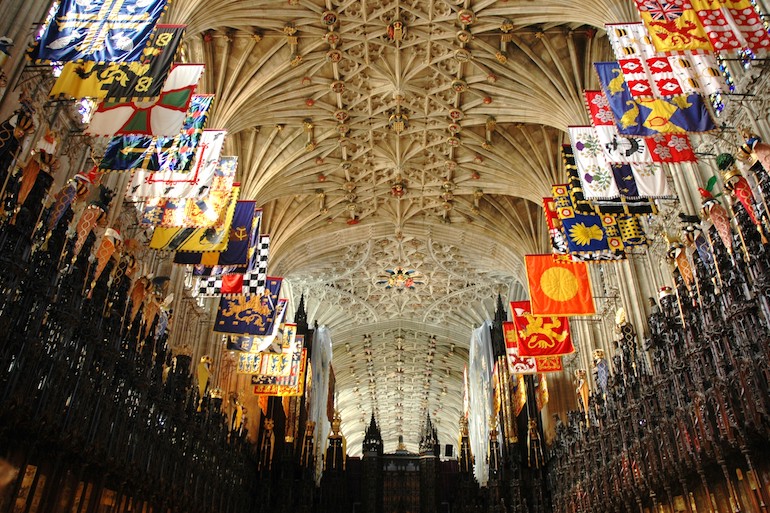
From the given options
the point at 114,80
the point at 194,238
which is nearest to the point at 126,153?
the point at 114,80

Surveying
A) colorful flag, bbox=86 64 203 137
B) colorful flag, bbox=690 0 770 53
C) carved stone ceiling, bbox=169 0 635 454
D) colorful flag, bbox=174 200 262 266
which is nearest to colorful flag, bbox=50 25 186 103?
colorful flag, bbox=86 64 203 137

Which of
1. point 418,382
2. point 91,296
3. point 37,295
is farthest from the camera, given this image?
point 418,382

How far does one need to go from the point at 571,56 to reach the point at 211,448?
15.1 meters

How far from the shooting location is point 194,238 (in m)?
12.2

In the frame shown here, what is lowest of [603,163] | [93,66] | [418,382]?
[93,66]

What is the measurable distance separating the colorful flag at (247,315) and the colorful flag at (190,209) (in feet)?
12.0

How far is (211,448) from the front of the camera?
1482 centimetres

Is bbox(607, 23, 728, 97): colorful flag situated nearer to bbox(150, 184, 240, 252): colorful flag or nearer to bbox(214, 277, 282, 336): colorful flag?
bbox(150, 184, 240, 252): colorful flag

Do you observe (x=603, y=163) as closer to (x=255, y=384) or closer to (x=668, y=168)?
(x=668, y=168)

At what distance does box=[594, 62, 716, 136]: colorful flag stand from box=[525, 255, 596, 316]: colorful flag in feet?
19.9

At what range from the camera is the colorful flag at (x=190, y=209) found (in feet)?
38.2

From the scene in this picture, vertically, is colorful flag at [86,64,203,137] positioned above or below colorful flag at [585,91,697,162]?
below

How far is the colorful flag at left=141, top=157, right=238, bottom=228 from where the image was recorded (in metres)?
11.7

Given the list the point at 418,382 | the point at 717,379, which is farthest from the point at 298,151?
the point at 418,382
